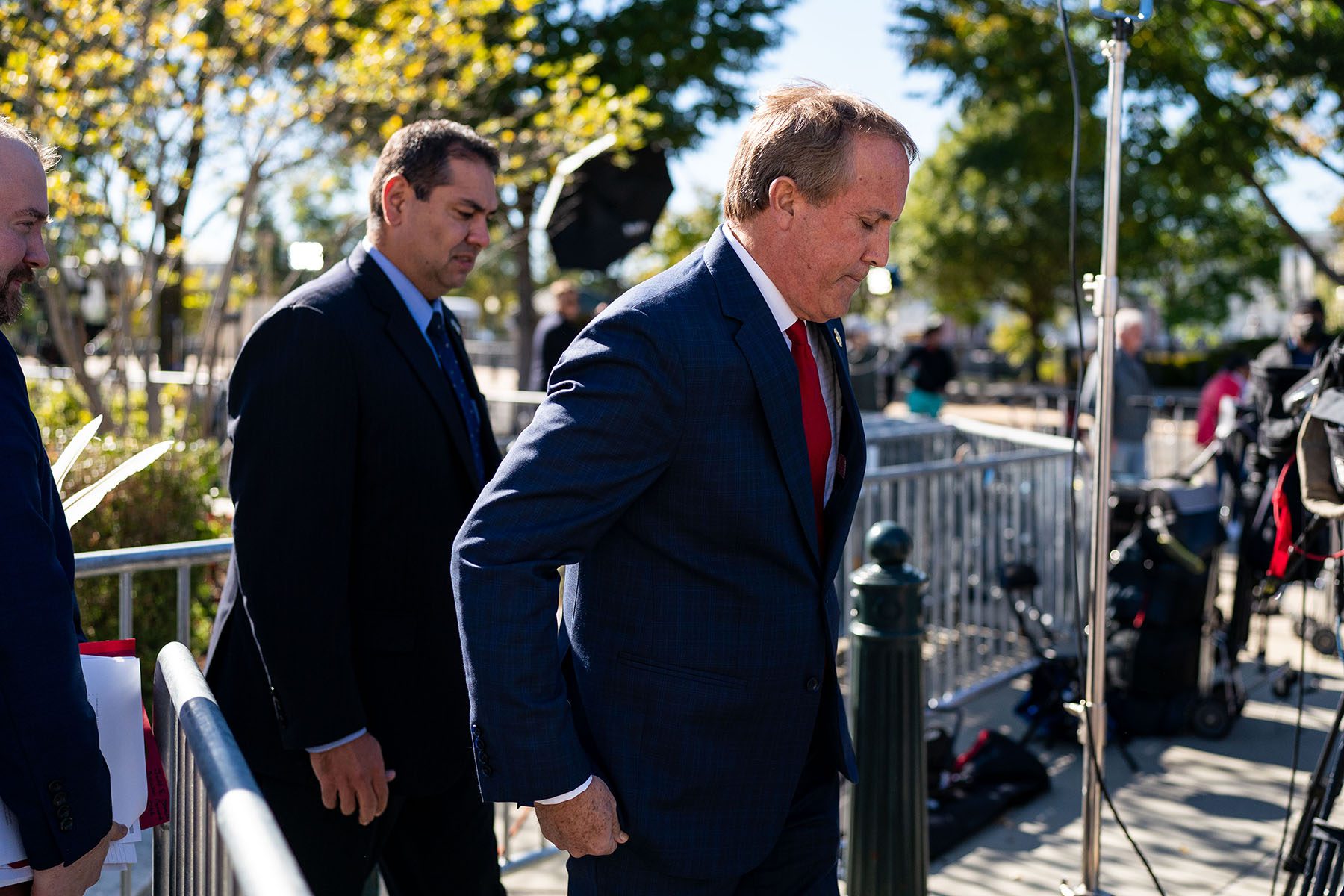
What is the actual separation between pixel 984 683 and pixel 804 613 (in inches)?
178

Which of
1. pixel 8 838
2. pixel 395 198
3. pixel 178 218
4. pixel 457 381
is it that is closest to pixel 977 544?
pixel 457 381

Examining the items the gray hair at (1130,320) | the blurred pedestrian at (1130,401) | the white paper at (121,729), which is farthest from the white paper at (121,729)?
the gray hair at (1130,320)

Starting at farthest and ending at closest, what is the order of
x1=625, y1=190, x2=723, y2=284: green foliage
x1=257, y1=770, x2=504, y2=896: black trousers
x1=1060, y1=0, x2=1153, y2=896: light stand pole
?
x1=625, y1=190, x2=723, y2=284: green foliage → x1=1060, y1=0, x2=1153, y2=896: light stand pole → x1=257, y1=770, x2=504, y2=896: black trousers

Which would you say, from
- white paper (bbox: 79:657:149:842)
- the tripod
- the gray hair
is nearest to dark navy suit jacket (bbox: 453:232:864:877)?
white paper (bbox: 79:657:149:842)

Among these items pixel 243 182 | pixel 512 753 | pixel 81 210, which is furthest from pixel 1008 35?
pixel 512 753

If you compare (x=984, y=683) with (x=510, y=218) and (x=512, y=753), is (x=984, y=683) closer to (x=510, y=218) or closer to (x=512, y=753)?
(x=512, y=753)

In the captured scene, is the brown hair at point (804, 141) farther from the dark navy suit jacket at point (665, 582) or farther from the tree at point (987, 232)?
the tree at point (987, 232)

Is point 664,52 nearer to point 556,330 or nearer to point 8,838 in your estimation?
point 556,330

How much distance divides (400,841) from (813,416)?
1.41 m

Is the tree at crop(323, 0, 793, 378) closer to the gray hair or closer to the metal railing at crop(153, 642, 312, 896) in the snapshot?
the gray hair

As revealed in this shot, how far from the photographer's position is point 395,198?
2771mm

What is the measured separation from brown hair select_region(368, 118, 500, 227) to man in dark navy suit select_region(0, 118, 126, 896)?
3.63 ft

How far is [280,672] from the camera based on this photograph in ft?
7.93

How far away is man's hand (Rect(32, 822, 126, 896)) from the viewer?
1.76 meters
